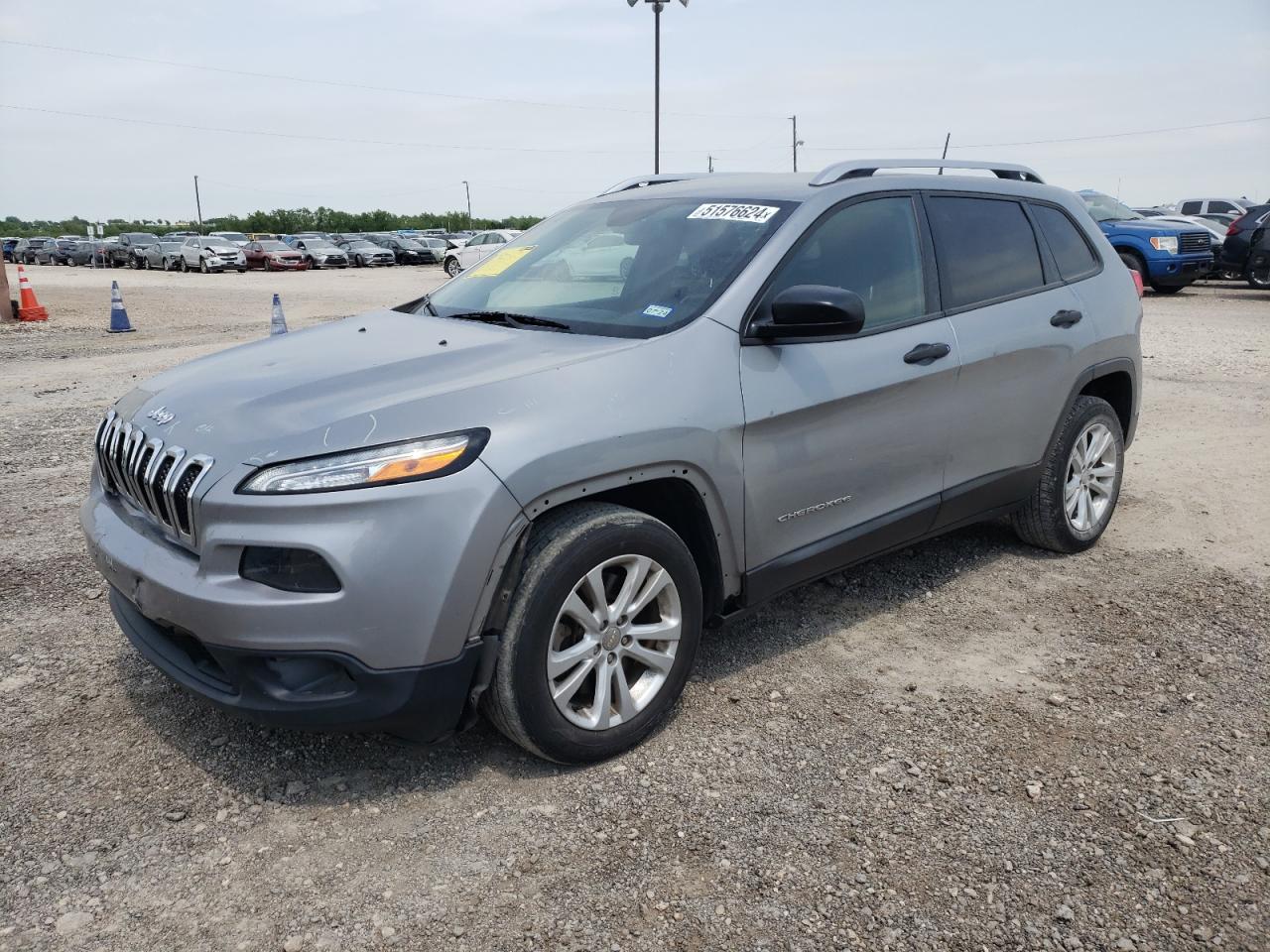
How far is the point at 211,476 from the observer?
2719mm

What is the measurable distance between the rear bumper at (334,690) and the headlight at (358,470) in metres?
0.43

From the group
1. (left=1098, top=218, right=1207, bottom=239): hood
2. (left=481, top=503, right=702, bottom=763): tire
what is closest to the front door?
(left=481, top=503, right=702, bottom=763): tire

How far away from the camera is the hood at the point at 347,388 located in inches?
107

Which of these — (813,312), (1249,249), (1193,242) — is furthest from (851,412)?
(1249,249)

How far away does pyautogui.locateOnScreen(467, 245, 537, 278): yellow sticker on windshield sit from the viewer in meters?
4.26

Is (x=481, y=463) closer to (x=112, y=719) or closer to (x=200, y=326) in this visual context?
(x=112, y=719)

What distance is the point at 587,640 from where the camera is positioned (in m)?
2.97

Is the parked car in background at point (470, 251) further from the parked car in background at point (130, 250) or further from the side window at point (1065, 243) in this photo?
the side window at point (1065, 243)

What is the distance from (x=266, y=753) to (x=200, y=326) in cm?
1510

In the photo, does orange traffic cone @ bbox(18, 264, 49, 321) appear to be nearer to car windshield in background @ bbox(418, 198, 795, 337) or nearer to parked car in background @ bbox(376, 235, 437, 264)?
car windshield in background @ bbox(418, 198, 795, 337)

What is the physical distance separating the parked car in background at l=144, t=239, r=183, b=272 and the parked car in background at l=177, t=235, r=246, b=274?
927mm

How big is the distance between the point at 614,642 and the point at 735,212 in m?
1.67

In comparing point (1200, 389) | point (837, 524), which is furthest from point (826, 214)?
point (1200, 389)

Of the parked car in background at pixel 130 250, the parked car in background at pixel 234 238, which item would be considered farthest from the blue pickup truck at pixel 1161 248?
the parked car in background at pixel 130 250
